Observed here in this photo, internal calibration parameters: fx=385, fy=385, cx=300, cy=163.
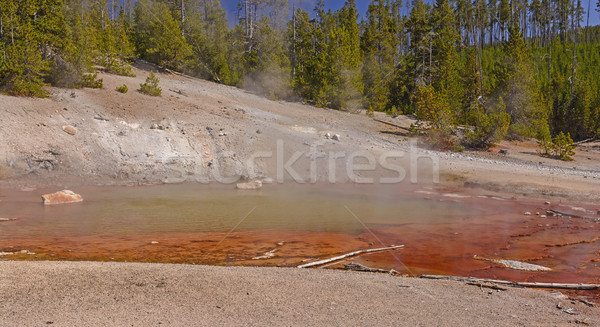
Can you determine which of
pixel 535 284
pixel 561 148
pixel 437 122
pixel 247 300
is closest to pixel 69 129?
pixel 247 300

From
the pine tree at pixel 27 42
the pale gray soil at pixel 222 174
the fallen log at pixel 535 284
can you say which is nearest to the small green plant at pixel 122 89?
the pale gray soil at pixel 222 174

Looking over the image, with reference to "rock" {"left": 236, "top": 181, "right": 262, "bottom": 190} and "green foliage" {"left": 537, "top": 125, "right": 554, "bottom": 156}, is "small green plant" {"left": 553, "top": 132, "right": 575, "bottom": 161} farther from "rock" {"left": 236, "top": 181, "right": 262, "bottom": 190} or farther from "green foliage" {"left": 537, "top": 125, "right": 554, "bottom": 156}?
"rock" {"left": 236, "top": 181, "right": 262, "bottom": 190}

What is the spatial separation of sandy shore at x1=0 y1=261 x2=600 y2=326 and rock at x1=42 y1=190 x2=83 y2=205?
7.85 meters

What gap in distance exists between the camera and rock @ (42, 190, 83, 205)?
12906 mm

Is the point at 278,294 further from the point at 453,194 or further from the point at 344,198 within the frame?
the point at 453,194

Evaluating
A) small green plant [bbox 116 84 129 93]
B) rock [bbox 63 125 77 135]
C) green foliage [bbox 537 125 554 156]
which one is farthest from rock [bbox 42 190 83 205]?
green foliage [bbox 537 125 554 156]

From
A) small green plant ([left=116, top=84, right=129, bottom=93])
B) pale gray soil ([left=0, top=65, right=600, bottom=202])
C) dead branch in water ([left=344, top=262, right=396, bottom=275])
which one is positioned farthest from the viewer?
small green plant ([left=116, top=84, right=129, bottom=93])

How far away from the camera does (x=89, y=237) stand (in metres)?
9.12

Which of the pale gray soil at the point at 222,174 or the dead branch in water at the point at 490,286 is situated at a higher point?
the pale gray soil at the point at 222,174

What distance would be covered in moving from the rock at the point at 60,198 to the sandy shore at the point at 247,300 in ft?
25.8

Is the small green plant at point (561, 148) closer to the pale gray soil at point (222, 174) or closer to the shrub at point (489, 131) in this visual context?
the pale gray soil at point (222, 174)

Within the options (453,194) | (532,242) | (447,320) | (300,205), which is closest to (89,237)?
(300,205)

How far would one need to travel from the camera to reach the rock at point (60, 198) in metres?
12.9

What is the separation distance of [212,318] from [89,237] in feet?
20.3
